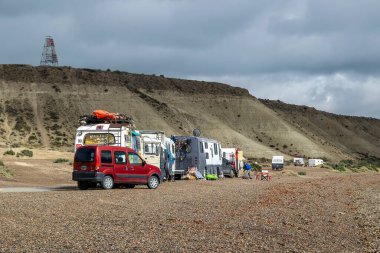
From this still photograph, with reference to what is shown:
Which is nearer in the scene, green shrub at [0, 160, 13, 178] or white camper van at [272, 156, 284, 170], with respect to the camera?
green shrub at [0, 160, 13, 178]

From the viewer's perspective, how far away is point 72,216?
47.2ft

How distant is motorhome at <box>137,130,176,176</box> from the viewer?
95.9ft

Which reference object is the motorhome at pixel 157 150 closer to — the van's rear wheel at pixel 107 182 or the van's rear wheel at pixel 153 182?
the van's rear wheel at pixel 153 182

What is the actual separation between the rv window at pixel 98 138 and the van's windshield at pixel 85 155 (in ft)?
8.54

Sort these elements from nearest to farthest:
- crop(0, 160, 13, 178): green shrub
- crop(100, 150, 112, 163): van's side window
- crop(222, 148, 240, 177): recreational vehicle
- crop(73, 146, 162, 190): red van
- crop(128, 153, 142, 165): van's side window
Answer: crop(73, 146, 162, 190): red van
crop(100, 150, 112, 163): van's side window
crop(128, 153, 142, 165): van's side window
crop(0, 160, 13, 178): green shrub
crop(222, 148, 240, 177): recreational vehicle

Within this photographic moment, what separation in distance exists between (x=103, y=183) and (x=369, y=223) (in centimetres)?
1139

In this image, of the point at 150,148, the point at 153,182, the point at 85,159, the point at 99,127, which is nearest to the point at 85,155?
the point at 85,159

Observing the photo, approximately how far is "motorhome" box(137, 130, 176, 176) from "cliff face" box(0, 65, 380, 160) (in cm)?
4593

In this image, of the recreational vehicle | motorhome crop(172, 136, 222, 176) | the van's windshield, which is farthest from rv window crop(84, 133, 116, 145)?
the recreational vehicle

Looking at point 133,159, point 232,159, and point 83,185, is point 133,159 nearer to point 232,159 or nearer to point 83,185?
point 83,185

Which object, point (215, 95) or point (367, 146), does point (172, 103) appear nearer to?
point (215, 95)

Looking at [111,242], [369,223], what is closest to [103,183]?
[369,223]

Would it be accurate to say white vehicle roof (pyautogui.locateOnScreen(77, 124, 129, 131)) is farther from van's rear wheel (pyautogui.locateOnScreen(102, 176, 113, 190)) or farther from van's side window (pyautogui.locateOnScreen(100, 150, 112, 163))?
van's rear wheel (pyautogui.locateOnScreen(102, 176, 113, 190))

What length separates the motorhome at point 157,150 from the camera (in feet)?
95.9
